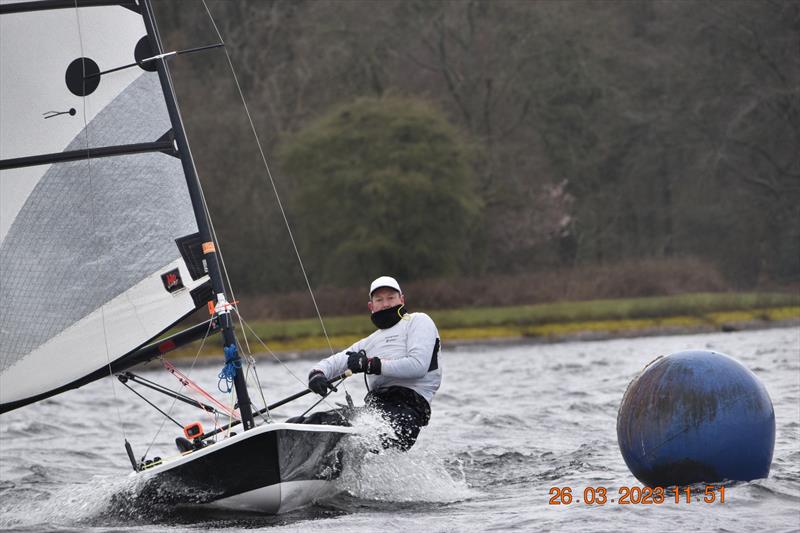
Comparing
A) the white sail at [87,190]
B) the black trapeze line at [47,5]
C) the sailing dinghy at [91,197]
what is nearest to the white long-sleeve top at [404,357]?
the sailing dinghy at [91,197]

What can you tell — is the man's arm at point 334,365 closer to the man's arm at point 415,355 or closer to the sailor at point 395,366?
the sailor at point 395,366

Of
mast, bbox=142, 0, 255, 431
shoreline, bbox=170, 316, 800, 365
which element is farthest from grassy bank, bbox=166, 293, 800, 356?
mast, bbox=142, 0, 255, 431

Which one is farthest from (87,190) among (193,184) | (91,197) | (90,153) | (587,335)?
(587,335)

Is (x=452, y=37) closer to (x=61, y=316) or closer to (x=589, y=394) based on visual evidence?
(x=589, y=394)

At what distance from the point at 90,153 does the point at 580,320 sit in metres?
24.2

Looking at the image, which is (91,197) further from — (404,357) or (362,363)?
(404,357)

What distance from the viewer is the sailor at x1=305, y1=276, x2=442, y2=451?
841 centimetres

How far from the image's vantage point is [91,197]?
8898 mm

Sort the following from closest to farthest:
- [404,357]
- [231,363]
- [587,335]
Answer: [231,363], [404,357], [587,335]

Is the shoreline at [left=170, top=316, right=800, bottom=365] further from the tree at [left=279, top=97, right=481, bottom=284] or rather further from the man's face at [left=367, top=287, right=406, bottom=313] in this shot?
the man's face at [left=367, top=287, right=406, bottom=313]

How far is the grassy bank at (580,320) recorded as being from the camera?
101 ft

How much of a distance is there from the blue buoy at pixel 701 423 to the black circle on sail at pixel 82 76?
434 centimetres

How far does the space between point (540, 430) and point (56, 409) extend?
971 cm

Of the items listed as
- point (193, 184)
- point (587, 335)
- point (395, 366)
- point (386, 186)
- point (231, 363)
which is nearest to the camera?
point (231, 363)
